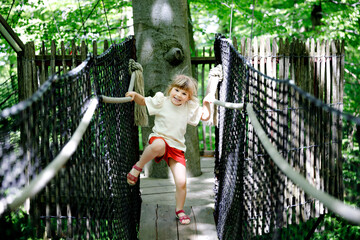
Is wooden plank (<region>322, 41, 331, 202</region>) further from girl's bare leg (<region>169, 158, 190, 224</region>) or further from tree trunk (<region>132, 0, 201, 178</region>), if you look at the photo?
girl's bare leg (<region>169, 158, 190, 224</region>)

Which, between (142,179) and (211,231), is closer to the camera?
(211,231)

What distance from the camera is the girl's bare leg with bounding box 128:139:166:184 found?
2.62 meters

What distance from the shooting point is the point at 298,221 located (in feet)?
11.9

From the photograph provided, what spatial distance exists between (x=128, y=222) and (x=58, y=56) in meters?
2.04

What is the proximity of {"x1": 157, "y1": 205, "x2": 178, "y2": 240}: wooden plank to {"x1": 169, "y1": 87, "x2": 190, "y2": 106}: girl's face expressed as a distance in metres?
0.86

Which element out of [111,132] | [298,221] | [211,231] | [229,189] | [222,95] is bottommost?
[298,221]

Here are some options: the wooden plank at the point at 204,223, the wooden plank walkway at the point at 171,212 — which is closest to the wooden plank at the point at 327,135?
the wooden plank walkway at the point at 171,212

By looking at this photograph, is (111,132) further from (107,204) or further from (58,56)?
(58,56)

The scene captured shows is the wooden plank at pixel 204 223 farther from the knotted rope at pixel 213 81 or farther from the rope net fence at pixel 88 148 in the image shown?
the knotted rope at pixel 213 81

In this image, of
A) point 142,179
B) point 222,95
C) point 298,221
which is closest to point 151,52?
point 222,95

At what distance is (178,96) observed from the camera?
9.16ft

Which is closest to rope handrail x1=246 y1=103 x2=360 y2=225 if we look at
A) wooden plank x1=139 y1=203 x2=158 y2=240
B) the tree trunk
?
wooden plank x1=139 y1=203 x2=158 y2=240

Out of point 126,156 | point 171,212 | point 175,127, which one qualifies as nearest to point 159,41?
point 175,127

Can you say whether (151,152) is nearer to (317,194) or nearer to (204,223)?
(204,223)
